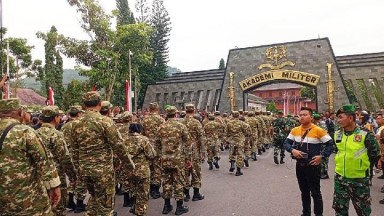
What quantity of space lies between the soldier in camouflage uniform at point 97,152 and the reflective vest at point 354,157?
298 centimetres

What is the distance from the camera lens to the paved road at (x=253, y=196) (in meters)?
6.72

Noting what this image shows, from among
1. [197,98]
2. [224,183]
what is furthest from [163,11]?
[224,183]

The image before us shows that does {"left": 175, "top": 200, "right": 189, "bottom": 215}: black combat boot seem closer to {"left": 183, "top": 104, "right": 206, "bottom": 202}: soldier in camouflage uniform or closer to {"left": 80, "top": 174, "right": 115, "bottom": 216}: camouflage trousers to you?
{"left": 183, "top": 104, "right": 206, "bottom": 202}: soldier in camouflage uniform

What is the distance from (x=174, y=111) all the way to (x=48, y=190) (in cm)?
353

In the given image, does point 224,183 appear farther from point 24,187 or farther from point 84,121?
point 24,187

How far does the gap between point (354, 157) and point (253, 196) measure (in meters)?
3.37

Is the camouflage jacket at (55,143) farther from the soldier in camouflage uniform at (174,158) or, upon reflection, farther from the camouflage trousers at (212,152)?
the camouflage trousers at (212,152)

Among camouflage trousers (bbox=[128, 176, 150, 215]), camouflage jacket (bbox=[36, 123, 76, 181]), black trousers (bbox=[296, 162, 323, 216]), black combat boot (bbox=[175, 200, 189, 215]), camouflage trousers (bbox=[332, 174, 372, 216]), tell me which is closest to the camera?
camouflage trousers (bbox=[332, 174, 372, 216])

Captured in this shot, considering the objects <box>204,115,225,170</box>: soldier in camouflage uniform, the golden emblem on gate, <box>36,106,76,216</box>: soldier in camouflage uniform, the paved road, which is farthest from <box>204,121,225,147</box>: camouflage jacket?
the golden emblem on gate

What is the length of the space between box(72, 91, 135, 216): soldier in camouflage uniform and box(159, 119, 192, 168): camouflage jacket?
6.15 ft

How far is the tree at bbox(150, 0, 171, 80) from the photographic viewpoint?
151ft

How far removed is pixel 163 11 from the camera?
48062mm

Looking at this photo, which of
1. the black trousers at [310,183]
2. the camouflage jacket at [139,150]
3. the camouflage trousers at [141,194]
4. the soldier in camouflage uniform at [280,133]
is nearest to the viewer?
the black trousers at [310,183]

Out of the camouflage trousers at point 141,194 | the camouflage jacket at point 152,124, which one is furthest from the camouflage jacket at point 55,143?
the camouflage jacket at point 152,124
